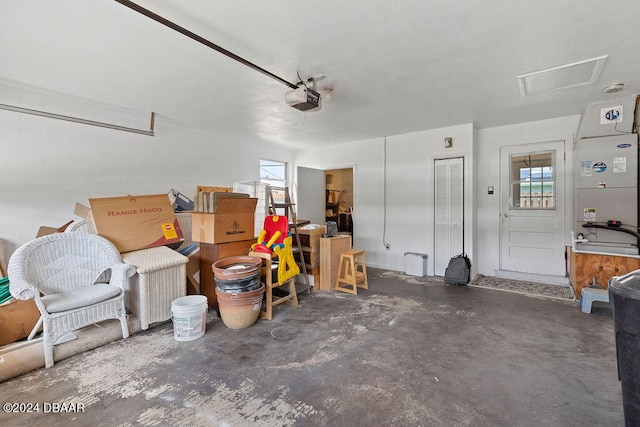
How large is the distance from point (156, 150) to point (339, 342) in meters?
3.90

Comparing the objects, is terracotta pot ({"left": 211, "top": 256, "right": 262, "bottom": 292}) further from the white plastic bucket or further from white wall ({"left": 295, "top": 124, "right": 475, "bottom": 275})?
white wall ({"left": 295, "top": 124, "right": 475, "bottom": 275})

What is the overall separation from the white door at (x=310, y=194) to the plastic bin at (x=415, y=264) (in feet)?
6.78

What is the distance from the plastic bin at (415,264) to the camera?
5.11 m

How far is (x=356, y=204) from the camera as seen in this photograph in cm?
616

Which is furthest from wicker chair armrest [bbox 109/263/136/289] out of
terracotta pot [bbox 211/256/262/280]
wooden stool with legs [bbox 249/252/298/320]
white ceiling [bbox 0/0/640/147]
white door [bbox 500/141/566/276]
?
white door [bbox 500/141/566/276]

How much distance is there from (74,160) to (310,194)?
12.7 feet

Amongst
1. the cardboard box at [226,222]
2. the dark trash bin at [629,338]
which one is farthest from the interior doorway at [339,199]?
the dark trash bin at [629,338]

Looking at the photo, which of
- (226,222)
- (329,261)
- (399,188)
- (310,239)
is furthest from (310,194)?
(226,222)

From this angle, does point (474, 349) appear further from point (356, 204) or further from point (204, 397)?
point (356, 204)

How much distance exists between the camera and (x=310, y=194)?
618 cm

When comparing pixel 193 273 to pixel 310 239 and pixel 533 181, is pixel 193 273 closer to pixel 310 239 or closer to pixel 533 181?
pixel 310 239

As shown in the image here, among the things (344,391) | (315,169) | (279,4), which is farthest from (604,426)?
(315,169)

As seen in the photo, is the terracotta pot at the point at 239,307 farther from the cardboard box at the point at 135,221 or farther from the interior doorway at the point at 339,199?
the interior doorway at the point at 339,199

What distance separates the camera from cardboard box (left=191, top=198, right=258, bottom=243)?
3.31m
